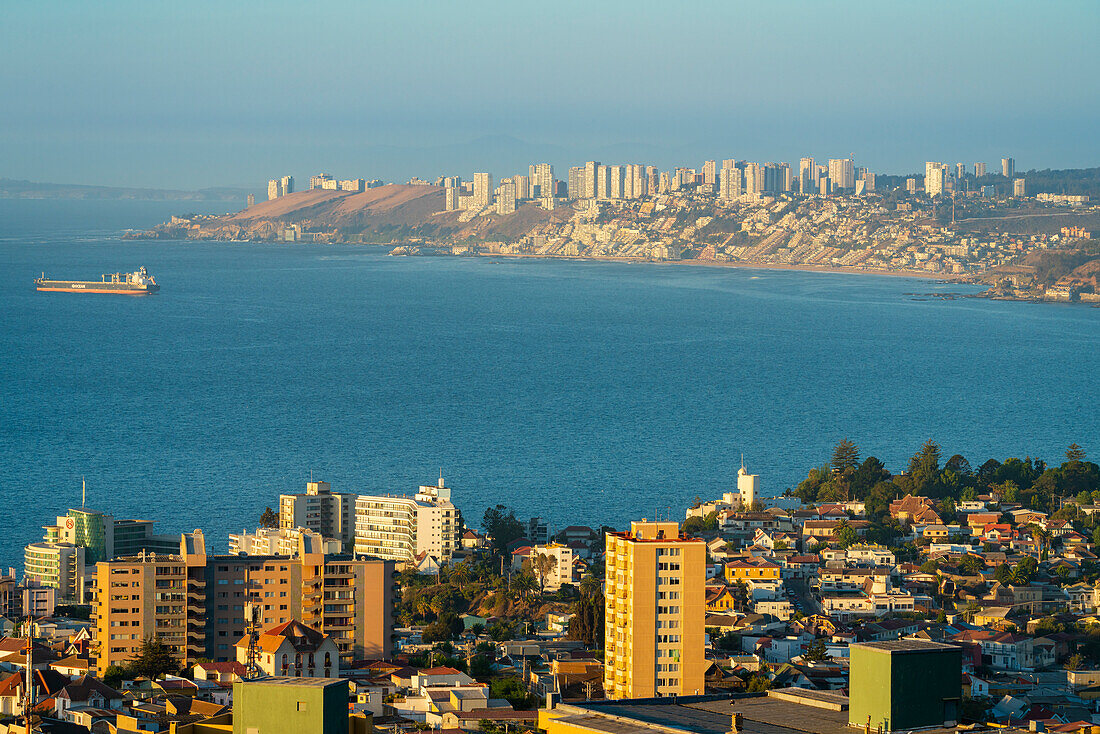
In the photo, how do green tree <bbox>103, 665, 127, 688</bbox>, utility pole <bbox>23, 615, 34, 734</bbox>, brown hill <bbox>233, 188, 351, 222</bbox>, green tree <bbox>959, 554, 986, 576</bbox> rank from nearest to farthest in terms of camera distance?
utility pole <bbox>23, 615, 34, 734</bbox>, green tree <bbox>103, 665, 127, 688</bbox>, green tree <bbox>959, 554, 986, 576</bbox>, brown hill <bbox>233, 188, 351, 222</bbox>

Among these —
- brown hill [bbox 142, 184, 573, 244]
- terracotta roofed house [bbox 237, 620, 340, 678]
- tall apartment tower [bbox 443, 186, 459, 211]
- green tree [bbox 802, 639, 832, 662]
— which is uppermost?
tall apartment tower [bbox 443, 186, 459, 211]

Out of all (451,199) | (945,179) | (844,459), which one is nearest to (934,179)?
(945,179)

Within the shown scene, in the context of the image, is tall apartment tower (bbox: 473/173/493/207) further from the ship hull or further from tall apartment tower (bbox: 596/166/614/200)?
the ship hull

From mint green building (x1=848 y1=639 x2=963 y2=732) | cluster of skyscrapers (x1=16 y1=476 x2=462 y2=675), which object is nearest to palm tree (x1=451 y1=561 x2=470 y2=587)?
cluster of skyscrapers (x1=16 y1=476 x2=462 y2=675)

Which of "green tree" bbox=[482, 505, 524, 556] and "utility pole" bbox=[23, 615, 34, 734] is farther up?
"utility pole" bbox=[23, 615, 34, 734]

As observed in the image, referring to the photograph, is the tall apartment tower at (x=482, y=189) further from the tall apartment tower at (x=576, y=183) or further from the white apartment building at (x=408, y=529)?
the white apartment building at (x=408, y=529)

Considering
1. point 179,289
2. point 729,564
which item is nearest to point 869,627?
point 729,564
